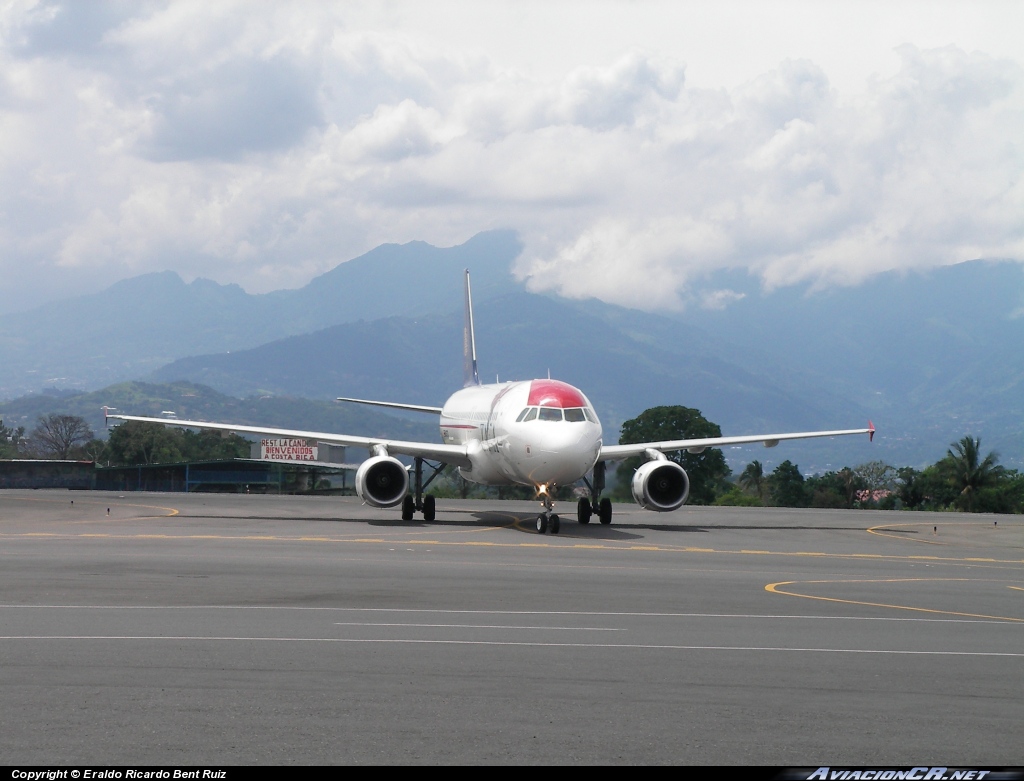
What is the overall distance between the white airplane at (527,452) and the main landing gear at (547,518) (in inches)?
1.0

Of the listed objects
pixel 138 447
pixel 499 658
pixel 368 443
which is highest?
pixel 138 447

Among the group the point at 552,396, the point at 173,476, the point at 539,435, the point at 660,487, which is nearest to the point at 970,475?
the point at 173,476

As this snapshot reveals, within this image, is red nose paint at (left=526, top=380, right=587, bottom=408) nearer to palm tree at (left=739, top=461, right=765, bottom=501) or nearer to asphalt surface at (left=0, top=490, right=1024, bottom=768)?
asphalt surface at (left=0, top=490, right=1024, bottom=768)

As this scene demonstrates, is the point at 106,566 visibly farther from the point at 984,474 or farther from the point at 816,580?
the point at 984,474

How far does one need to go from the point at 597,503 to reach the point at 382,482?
22.4 feet

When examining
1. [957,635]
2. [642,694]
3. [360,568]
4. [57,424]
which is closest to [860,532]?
[360,568]

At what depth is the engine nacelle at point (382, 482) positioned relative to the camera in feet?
115

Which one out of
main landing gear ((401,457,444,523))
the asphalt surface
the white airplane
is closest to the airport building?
main landing gear ((401,457,444,523))

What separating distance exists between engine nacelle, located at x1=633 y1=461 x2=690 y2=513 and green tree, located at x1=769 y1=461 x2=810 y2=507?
88045 millimetres

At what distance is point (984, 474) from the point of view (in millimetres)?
101375

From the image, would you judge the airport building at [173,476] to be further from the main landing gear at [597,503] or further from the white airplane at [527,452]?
the main landing gear at [597,503]

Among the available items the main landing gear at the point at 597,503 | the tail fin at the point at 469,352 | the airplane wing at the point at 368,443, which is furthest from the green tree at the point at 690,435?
the main landing gear at the point at 597,503

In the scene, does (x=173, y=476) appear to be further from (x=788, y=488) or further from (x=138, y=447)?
(x=788, y=488)

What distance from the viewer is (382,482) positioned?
1400 inches
